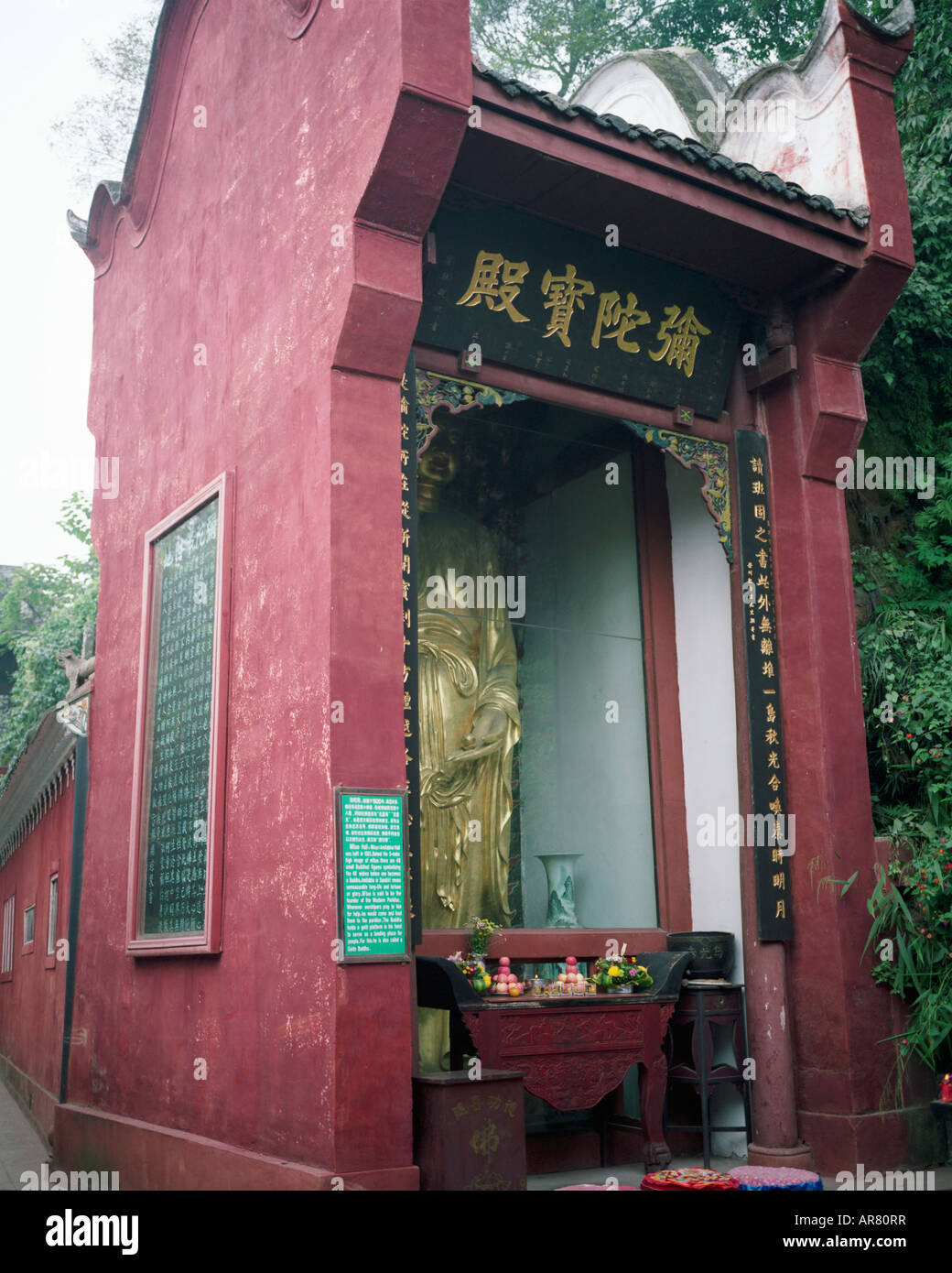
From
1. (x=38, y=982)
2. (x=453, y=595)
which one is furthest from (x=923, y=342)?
(x=38, y=982)

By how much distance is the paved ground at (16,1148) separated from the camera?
6973 mm

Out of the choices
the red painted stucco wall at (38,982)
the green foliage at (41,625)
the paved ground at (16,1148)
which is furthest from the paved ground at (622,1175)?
the green foliage at (41,625)

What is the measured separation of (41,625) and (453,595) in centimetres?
1267

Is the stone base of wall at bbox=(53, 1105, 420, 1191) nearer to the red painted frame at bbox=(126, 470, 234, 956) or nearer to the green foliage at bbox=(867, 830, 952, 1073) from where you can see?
the red painted frame at bbox=(126, 470, 234, 956)

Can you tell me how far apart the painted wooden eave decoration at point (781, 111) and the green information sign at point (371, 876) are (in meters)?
3.08

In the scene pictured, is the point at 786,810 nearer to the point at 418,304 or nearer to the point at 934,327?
the point at 418,304

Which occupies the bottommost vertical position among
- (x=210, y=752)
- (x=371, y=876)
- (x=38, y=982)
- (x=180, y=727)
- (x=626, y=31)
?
(x=38, y=982)

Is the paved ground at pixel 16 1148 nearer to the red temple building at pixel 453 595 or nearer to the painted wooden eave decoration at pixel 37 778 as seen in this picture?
the red temple building at pixel 453 595

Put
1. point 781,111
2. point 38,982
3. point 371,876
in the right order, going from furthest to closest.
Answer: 1. point 38,982
2. point 781,111
3. point 371,876

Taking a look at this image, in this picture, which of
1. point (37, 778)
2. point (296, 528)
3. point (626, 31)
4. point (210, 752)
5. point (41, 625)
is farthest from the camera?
point (41, 625)

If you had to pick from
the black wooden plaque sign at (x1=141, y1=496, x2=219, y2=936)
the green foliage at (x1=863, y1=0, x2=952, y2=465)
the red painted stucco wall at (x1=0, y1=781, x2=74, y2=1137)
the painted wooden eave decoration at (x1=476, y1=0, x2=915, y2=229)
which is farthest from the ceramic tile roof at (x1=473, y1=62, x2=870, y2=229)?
the red painted stucco wall at (x1=0, y1=781, x2=74, y2=1137)

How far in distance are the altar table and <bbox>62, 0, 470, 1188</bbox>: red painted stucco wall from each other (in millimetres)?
801

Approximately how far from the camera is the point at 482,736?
752 centimetres

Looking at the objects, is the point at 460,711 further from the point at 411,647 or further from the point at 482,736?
the point at 411,647
